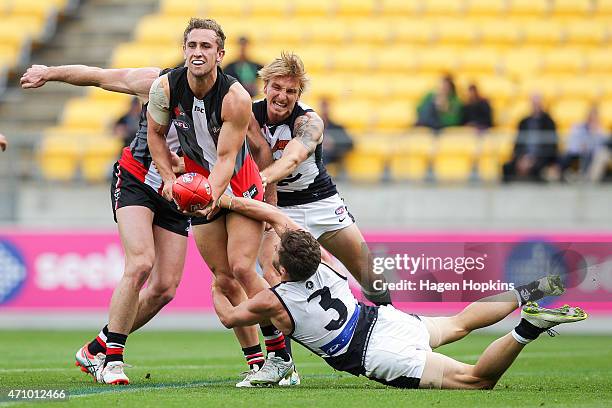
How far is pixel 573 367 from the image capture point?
9766mm

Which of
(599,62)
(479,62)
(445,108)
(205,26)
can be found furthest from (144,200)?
(599,62)

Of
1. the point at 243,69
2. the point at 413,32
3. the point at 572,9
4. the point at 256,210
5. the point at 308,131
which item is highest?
the point at 572,9

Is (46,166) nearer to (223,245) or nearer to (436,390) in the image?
(223,245)

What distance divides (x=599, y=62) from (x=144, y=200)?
1116cm

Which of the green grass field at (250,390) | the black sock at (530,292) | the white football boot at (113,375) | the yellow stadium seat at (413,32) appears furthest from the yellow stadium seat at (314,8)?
the black sock at (530,292)

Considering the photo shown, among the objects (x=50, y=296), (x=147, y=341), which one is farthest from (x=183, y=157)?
(x=50, y=296)

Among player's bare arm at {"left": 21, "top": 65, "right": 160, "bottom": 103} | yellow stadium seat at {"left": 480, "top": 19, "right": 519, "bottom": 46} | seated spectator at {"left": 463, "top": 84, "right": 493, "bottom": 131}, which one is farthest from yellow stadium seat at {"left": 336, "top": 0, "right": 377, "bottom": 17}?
player's bare arm at {"left": 21, "top": 65, "right": 160, "bottom": 103}

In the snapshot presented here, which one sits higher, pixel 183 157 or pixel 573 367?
pixel 183 157

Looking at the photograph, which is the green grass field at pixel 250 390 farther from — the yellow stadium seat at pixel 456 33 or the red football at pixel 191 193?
the yellow stadium seat at pixel 456 33

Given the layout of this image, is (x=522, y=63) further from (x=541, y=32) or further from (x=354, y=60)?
(x=354, y=60)

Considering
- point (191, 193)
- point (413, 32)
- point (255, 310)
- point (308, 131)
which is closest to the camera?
point (255, 310)

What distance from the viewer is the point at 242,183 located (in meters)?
8.05

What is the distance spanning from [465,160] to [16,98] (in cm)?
746

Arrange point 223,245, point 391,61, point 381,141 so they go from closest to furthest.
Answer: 1. point 223,245
2. point 381,141
3. point 391,61
